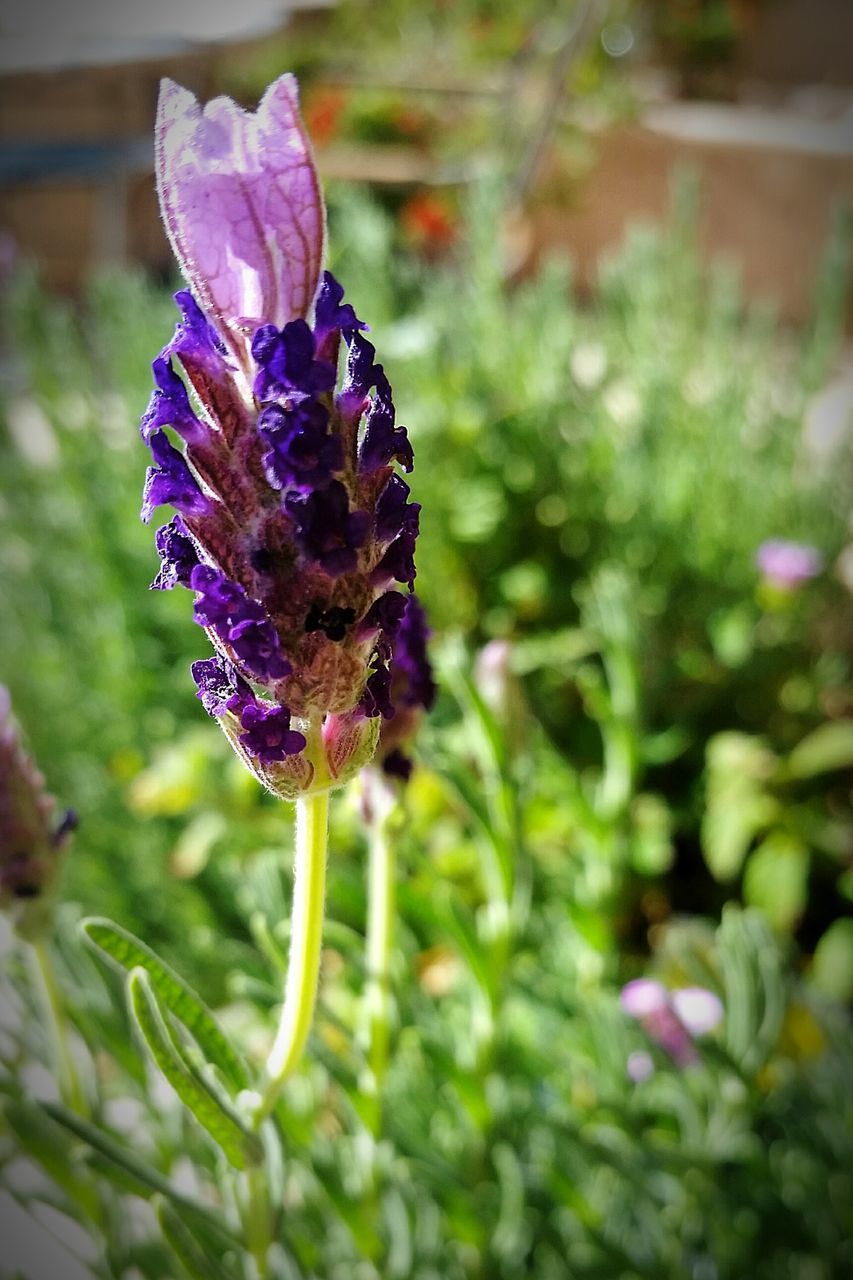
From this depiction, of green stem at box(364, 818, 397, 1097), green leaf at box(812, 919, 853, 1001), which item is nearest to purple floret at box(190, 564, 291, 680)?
green stem at box(364, 818, 397, 1097)

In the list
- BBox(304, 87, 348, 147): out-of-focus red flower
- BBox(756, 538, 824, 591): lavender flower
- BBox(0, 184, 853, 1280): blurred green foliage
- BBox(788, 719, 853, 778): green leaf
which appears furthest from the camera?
BBox(304, 87, 348, 147): out-of-focus red flower

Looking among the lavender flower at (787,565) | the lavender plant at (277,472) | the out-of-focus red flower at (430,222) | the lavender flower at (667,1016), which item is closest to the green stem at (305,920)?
the lavender plant at (277,472)

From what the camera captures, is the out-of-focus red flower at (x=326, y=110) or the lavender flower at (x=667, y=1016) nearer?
the lavender flower at (x=667, y=1016)

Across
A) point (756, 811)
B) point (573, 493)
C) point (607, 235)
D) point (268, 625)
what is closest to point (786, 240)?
point (607, 235)

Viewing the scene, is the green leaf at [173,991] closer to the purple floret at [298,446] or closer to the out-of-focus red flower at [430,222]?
the purple floret at [298,446]

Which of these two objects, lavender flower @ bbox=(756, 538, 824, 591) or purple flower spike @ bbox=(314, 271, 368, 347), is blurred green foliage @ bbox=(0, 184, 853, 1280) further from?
purple flower spike @ bbox=(314, 271, 368, 347)
